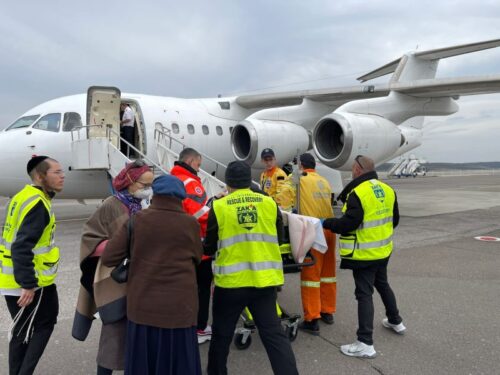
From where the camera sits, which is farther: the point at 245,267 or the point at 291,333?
the point at 291,333

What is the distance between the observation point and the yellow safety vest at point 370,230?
12.1 ft

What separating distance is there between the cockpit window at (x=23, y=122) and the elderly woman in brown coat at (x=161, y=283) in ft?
27.3

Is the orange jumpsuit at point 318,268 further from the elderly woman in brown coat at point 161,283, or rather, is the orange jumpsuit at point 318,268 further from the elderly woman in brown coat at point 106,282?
the elderly woman in brown coat at point 106,282

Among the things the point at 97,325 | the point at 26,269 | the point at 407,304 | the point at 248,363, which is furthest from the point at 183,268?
the point at 407,304

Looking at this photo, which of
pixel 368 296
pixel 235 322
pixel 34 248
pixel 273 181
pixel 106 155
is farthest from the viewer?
pixel 106 155

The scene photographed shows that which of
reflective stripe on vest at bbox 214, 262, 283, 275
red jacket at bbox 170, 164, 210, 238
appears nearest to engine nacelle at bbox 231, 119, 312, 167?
red jacket at bbox 170, 164, 210, 238

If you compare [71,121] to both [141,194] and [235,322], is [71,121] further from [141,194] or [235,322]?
[235,322]

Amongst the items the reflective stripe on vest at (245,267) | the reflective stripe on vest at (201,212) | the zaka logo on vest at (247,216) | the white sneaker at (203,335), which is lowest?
the white sneaker at (203,335)

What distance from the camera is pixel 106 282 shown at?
8.64 ft

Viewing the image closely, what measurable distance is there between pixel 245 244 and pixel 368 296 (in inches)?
58.4

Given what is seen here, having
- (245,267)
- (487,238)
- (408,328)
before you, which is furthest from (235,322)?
(487,238)

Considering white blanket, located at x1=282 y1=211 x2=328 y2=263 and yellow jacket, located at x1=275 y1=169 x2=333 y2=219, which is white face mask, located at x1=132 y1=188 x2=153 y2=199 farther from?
yellow jacket, located at x1=275 y1=169 x2=333 y2=219

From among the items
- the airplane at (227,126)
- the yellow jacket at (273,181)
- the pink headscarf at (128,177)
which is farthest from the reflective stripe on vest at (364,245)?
the airplane at (227,126)

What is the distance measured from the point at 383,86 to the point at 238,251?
9.46 meters
